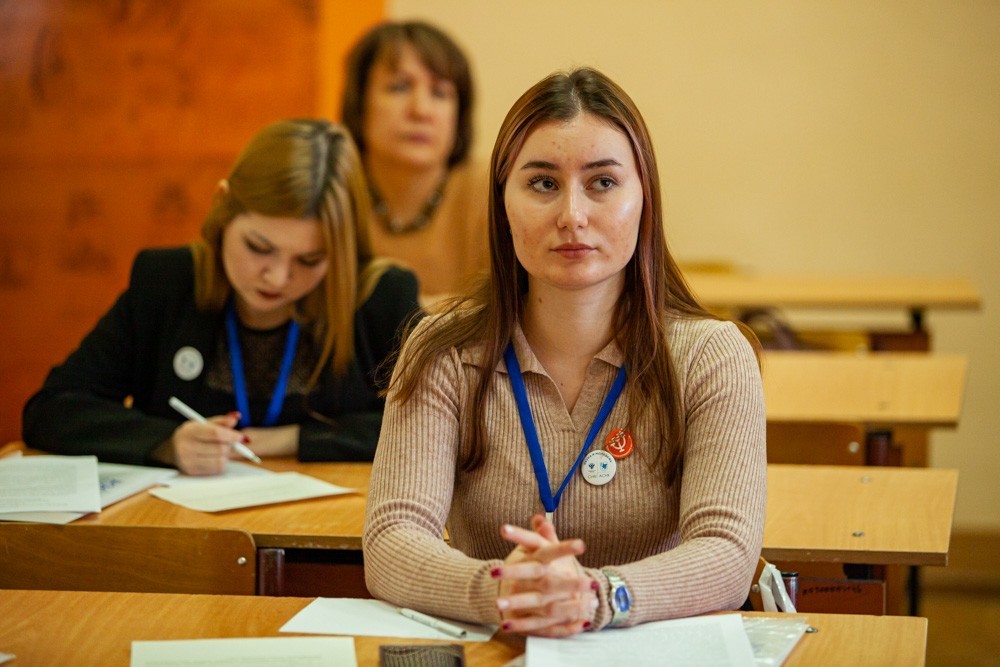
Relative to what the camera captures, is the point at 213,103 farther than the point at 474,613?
Yes

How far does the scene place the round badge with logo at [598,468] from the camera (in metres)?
1.77

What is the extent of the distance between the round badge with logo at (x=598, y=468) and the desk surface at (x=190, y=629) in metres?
0.33

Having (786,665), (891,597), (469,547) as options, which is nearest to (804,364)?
(891,597)

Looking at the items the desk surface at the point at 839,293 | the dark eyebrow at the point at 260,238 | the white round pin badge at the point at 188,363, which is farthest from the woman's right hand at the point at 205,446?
the desk surface at the point at 839,293

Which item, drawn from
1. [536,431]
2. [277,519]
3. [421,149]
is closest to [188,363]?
[277,519]

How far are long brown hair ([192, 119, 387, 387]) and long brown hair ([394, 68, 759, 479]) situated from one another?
2.60 ft

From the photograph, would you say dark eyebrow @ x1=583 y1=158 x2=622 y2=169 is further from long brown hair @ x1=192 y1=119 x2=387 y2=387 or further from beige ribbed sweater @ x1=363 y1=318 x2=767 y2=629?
long brown hair @ x1=192 y1=119 x2=387 y2=387

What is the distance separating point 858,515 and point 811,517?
9cm

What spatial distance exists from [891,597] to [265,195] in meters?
1.65

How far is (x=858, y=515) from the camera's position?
2.20m

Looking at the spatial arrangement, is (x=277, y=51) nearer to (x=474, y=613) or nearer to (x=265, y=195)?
(x=265, y=195)

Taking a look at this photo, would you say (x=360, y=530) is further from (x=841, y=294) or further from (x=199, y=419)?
(x=841, y=294)

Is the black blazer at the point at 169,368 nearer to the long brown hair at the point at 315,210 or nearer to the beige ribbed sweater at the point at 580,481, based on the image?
the long brown hair at the point at 315,210

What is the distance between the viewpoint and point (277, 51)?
4.51 meters
